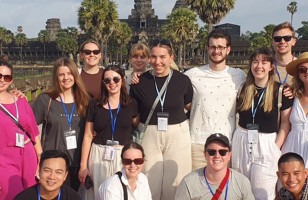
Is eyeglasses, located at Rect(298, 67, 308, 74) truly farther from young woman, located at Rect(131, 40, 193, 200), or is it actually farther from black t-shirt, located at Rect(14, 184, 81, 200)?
black t-shirt, located at Rect(14, 184, 81, 200)

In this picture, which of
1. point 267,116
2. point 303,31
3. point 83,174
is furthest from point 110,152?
point 303,31

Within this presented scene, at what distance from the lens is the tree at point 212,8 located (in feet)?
92.2

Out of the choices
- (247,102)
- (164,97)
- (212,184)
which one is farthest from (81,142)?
(247,102)

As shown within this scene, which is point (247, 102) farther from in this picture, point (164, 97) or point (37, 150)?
point (37, 150)

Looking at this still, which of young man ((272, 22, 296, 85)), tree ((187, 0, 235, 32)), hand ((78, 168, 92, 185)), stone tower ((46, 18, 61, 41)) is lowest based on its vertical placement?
hand ((78, 168, 92, 185))

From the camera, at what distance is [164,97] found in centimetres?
395

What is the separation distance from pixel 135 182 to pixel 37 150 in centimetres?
119

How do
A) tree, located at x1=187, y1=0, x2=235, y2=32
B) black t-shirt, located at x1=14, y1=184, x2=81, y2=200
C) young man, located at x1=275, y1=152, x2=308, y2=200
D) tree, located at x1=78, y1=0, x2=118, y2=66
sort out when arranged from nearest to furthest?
black t-shirt, located at x1=14, y1=184, x2=81, y2=200, young man, located at x1=275, y1=152, x2=308, y2=200, tree, located at x1=187, y1=0, x2=235, y2=32, tree, located at x1=78, y1=0, x2=118, y2=66

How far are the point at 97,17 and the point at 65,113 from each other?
33.1 metres

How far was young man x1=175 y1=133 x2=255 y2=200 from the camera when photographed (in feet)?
11.0

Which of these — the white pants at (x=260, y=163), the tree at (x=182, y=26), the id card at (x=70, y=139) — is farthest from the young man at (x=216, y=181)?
the tree at (x=182, y=26)

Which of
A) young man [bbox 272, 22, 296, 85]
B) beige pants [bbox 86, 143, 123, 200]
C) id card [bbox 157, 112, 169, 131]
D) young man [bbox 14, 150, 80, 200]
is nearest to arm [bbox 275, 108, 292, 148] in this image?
young man [bbox 272, 22, 296, 85]

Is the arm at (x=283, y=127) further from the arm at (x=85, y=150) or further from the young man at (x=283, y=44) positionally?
the arm at (x=85, y=150)

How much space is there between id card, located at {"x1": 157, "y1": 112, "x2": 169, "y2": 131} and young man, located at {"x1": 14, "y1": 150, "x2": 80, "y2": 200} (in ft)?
3.86
